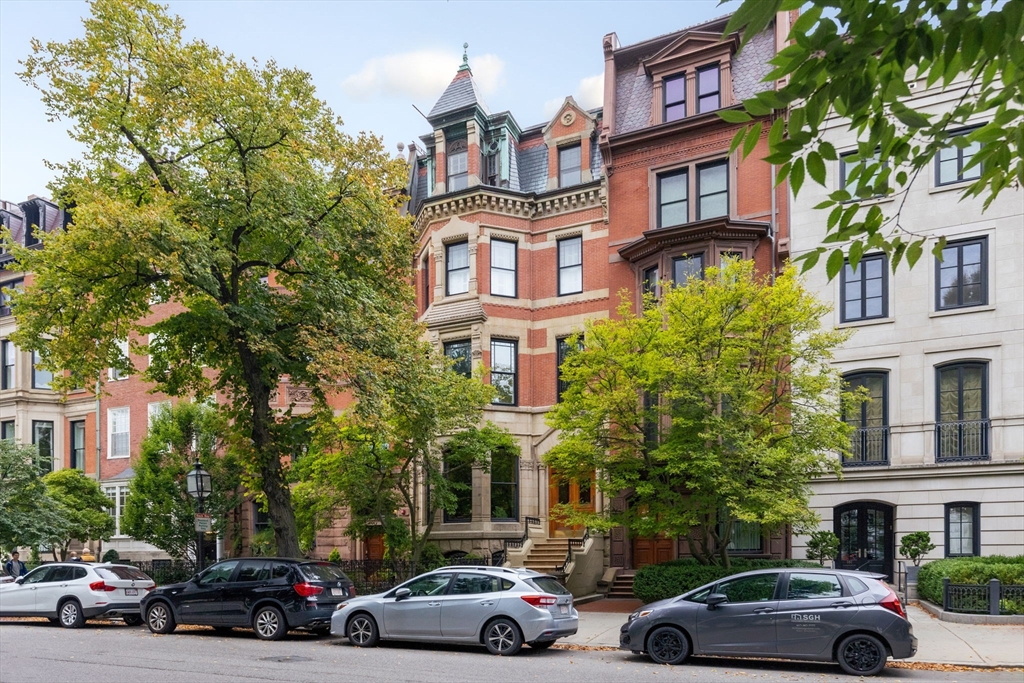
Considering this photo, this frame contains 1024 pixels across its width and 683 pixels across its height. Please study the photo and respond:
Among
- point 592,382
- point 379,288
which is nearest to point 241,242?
point 379,288

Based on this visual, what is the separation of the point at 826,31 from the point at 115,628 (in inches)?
816

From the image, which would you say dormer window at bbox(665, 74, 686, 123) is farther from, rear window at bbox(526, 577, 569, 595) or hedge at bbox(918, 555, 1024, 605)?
rear window at bbox(526, 577, 569, 595)

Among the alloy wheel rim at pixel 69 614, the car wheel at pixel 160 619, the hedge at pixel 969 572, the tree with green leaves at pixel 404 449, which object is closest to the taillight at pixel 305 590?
the car wheel at pixel 160 619

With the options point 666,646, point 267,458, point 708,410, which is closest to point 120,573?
point 267,458

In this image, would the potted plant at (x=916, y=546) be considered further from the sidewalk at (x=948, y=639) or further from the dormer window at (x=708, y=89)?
the dormer window at (x=708, y=89)

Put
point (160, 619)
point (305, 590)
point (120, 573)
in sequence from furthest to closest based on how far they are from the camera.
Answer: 1. point (120, 573)
2. point (160, 619)
3. point (305, 590)

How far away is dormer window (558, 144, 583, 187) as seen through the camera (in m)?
29.5

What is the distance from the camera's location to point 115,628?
20531 millimetres

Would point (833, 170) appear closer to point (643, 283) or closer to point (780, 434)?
point (643, 283)

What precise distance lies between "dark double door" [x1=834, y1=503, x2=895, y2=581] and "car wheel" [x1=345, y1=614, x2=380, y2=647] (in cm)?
1330

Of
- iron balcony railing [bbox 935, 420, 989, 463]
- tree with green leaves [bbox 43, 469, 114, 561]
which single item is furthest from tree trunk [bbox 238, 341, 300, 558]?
iron balcony railing [bbox 935, 420, 989, 463]

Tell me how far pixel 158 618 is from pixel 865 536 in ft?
57.1

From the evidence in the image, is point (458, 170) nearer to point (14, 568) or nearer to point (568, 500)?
point (568, 500)

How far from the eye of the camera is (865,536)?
24.1 metres
